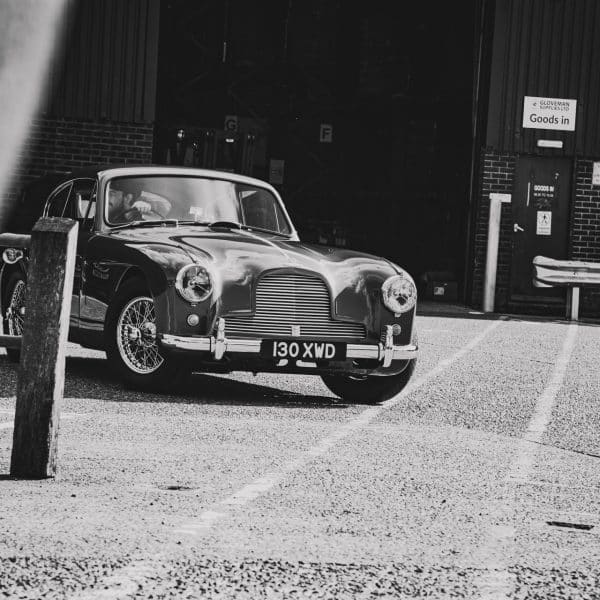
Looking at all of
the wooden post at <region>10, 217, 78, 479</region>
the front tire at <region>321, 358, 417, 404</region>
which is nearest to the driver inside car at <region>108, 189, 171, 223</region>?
the front tire at <region>321, 358, 417, 404</region>

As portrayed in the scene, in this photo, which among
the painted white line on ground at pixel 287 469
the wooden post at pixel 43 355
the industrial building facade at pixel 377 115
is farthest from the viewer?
the industrial building facade at pixel 377 115

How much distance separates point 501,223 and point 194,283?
13.9m

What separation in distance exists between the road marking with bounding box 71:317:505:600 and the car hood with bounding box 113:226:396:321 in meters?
0.72

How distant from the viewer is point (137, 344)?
8.30 metres

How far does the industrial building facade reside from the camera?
66.8 feet

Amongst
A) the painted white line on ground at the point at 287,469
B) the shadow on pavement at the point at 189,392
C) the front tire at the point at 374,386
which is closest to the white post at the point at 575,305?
the painted white line on ground at the point at 287,469

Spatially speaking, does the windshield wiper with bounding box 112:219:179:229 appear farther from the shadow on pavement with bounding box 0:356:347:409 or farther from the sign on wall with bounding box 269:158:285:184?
the sign on wall with bounding box 269:158:285:184

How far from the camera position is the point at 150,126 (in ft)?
66.8

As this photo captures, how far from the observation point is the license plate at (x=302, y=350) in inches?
315

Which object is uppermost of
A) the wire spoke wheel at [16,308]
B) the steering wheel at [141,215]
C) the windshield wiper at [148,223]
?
the steering wheel at [141,215]

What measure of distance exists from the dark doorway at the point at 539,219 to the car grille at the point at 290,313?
13.4 metres

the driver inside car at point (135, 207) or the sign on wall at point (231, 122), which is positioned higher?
the sign on wall at point (231, 122)

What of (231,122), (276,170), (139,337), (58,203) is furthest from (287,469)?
(276,170)

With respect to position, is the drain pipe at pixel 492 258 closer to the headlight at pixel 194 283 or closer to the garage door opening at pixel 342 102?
the garage door opening at pixel 342 102
